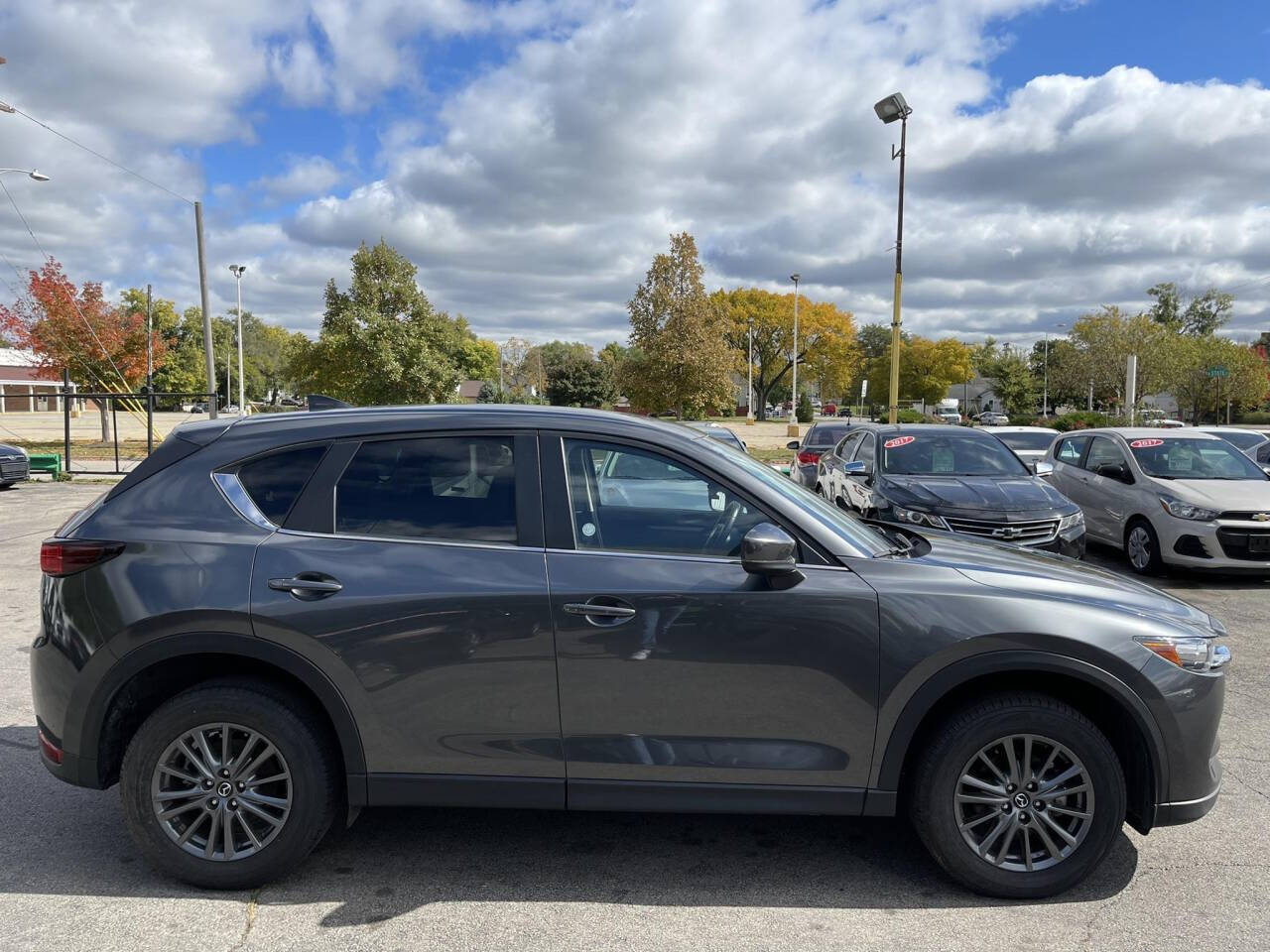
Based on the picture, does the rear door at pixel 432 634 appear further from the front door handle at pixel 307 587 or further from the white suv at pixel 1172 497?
the white suv at pixel 1172 497

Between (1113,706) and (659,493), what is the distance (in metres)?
1.83

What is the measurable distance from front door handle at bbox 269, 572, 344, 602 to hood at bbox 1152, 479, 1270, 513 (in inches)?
363

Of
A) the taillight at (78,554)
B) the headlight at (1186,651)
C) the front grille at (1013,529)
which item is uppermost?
the taillight at (78,554)

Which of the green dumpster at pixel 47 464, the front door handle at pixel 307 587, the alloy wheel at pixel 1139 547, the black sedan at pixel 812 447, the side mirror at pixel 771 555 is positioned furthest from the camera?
the green dumpster at pixel 47 464

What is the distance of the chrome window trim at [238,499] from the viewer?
331 centimetres

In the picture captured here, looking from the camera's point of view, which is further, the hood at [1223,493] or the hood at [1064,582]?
the hood at [1223,493]

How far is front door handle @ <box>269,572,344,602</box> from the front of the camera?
124 inches

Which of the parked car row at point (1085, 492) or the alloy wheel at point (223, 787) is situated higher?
the parked car row at point (1085, 492)

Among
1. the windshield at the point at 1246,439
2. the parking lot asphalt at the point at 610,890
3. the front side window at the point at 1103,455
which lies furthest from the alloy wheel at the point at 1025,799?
the windshield at the point at 1246,439

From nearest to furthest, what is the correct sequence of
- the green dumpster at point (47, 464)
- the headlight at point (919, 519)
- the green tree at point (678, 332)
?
the headlight at point (919, 519), the green dumpster at point (47, 464), the green tree at point (678, 332)

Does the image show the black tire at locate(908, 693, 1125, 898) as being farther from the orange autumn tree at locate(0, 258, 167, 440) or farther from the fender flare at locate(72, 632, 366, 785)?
the orange autumn tree at locate(0, 258, 167, 440)

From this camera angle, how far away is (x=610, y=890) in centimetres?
329

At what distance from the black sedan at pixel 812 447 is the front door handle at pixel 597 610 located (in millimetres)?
12761

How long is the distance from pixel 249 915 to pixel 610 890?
1.28 meters
